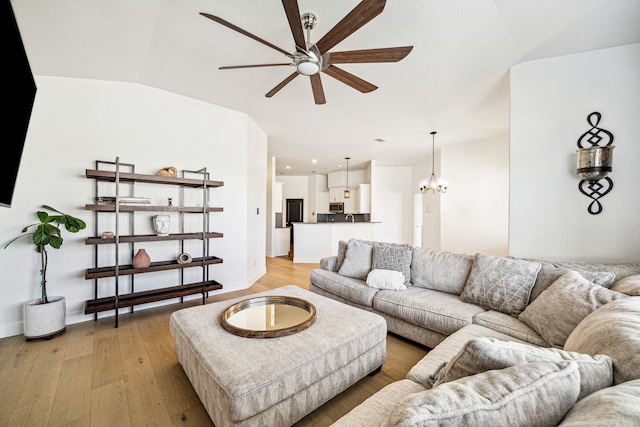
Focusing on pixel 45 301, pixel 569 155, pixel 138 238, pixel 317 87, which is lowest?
pixel 45 301

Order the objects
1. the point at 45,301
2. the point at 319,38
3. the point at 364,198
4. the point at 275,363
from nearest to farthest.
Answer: the point at 275,363, the point at 319,38, the point at 45,301, the point at 364,198

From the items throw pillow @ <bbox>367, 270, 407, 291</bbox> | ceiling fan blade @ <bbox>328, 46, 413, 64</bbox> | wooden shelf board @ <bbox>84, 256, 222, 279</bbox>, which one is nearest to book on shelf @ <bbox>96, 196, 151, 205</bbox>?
wooden shelf board @ <bbox>84, 256, 222, 279</bbox>

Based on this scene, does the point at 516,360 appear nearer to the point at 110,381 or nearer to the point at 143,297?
the point at 110,381

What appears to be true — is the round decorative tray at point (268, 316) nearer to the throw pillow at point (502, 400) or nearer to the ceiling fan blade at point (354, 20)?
the throw pillow at point (502, 400)

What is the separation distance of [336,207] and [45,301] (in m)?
7.16

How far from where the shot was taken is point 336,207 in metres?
8.70

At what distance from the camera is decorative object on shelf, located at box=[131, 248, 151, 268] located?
274 centimetres

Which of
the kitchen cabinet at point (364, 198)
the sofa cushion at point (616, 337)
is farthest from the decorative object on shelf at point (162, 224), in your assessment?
the kitchen cabinet at point (364, 198)

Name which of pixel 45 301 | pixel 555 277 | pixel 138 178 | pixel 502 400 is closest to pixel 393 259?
pixel 555 277

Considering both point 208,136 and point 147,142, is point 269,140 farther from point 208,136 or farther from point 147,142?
point 147,142

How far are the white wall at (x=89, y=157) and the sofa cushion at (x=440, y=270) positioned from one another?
257cm

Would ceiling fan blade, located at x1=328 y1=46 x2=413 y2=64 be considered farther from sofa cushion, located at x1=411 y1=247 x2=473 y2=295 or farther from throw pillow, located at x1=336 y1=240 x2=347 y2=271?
throw pillow, located at x1=336 y1=240 x2=347 y2=271

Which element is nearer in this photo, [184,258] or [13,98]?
[13,98]

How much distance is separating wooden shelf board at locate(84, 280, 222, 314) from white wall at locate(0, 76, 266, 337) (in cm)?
23
